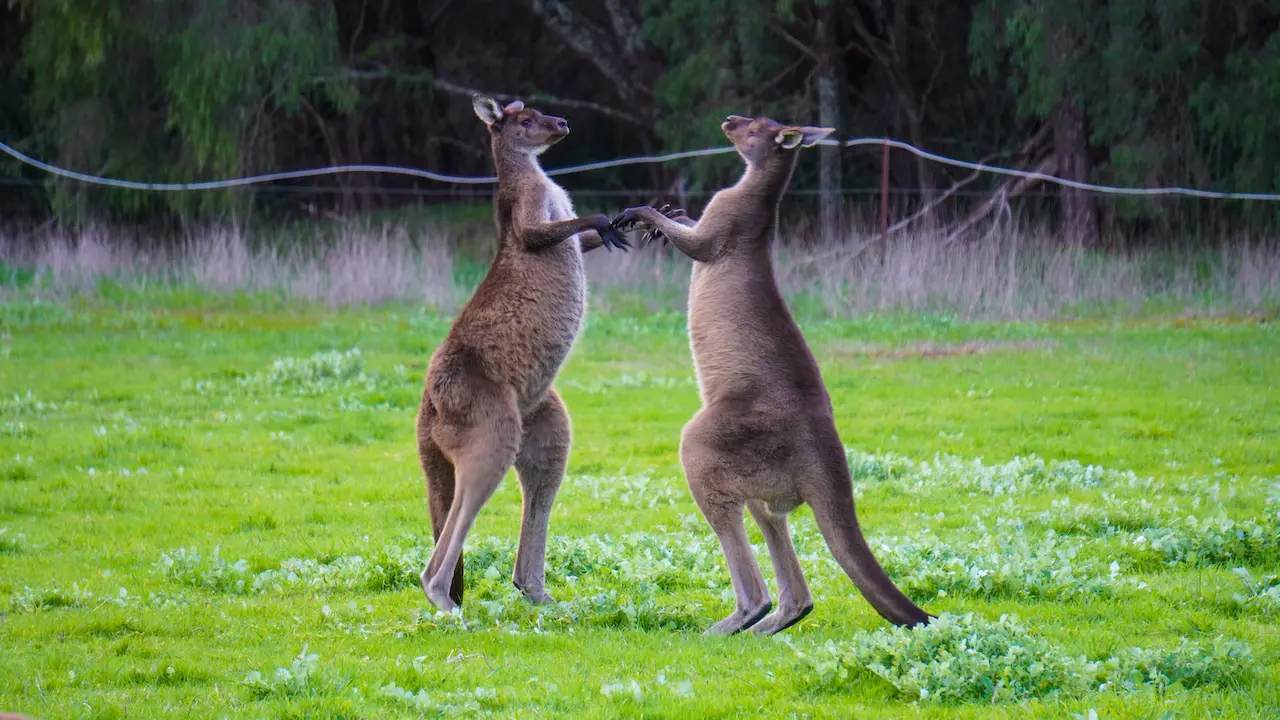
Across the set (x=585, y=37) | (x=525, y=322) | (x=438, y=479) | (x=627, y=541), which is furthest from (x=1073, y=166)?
(x=438, y=479)

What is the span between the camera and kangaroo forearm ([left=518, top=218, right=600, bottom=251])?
243 inches

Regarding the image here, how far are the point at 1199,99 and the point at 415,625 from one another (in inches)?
662

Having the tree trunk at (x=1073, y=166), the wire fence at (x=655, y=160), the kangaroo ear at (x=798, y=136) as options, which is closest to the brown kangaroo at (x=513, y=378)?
the kangaroo ear at (x=798, y=136)

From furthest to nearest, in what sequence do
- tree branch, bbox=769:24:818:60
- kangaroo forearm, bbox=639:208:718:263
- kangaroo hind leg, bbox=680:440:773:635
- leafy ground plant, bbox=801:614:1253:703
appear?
tree branch, bbox=769:24:818:60
kangaroo forearm, bbox=639:208:718:263
kangaroo hind leg, bbox=680:440:773:635
leafy ground plant, bbox=801:614:1253:703

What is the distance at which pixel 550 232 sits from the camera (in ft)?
20.3

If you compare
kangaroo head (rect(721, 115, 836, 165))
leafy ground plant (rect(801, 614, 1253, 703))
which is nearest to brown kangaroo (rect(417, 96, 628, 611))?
kangaroo head (rect(721, 115, 836, 165))

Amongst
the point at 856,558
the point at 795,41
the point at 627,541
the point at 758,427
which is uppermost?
the point at 795,41

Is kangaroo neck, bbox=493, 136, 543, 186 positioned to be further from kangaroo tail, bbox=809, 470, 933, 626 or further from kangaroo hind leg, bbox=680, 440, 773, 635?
kangaroo tail, bbox=809, 470, 933, 626

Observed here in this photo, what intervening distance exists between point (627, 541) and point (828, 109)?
16368 mm

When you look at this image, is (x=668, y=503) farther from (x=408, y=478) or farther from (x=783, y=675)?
(x=783, y=675)

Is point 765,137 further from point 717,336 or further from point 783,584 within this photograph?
point 783,584

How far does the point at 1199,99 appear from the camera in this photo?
19.6 metres

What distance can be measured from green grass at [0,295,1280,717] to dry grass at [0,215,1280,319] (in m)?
1.40

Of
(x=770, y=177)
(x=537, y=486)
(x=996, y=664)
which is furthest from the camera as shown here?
(x=537, y=486)
